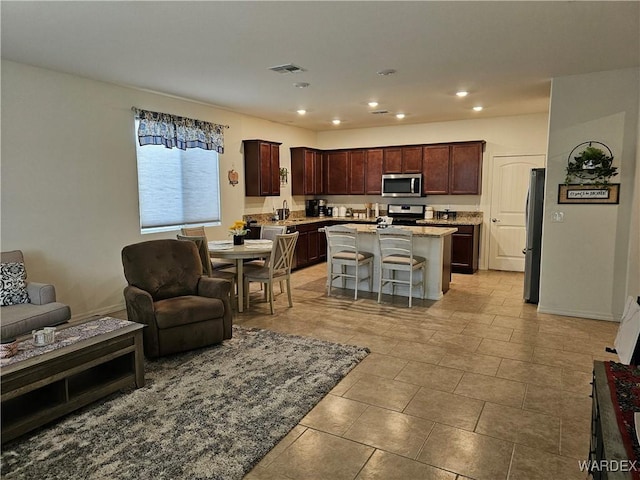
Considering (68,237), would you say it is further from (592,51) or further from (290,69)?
(592,51)

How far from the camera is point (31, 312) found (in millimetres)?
3463

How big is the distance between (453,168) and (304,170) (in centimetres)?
280

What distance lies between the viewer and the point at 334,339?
4.08 meters

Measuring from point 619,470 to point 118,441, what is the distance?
94.7 inches

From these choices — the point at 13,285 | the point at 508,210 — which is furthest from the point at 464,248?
the point at 13,285

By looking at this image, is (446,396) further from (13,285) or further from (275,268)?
(13,285)

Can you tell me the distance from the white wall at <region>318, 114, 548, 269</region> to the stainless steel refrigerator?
215 cm

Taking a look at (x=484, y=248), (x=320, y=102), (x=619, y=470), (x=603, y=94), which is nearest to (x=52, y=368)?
(x=619, y=470)

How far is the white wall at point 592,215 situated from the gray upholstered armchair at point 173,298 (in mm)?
3769

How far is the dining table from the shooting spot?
474 cm

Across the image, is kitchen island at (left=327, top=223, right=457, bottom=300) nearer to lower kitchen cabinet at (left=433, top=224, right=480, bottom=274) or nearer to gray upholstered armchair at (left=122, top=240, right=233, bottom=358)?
lower kitchen cabinet at (left=433, top=224, right=480, bottom=274)

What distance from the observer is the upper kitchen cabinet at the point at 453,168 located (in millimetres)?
7316

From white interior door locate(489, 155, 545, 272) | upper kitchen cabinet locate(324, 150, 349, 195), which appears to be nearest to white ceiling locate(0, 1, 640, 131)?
white interior door locate(489, 155, 545, 272)

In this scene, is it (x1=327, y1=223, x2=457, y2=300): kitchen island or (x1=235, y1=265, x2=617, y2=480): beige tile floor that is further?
(x1=327, y1=223, x2=457, y2=300): kitchen island
